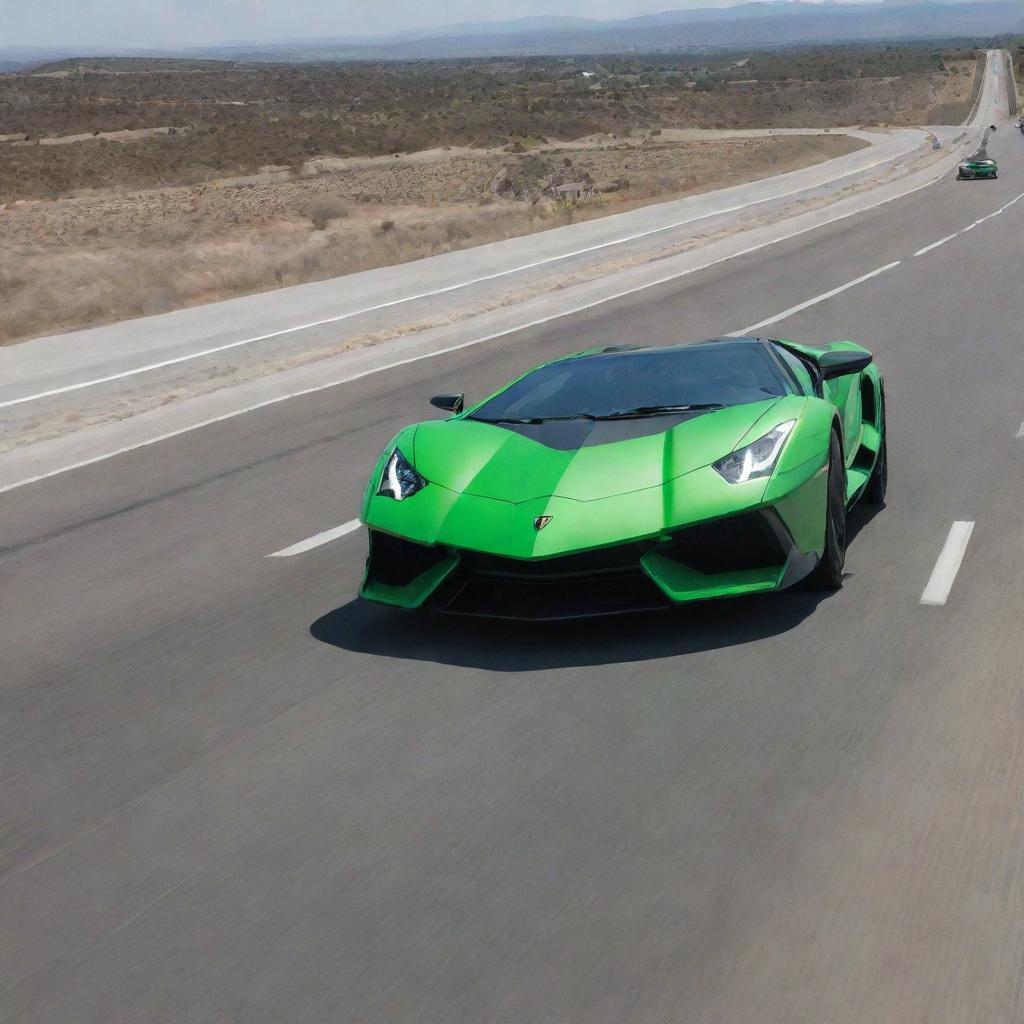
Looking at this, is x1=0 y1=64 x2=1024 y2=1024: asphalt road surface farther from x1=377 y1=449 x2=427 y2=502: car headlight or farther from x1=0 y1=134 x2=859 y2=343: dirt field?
x1=0 y1=134 x2=859 y2=343: dirt field

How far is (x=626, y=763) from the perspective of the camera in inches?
198

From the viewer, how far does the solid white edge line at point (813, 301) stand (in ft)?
60.9

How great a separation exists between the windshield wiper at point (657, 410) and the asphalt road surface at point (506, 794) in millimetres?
936

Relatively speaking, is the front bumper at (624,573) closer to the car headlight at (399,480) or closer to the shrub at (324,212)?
the car headlight at (399,480)

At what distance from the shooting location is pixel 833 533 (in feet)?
22.4

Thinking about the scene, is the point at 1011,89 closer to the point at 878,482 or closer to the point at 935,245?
the point at 935,245

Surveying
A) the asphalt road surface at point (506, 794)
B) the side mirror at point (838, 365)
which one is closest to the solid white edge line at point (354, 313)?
the asphalt road surface at point (506, 794)

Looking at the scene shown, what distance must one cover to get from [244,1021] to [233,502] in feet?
22.7

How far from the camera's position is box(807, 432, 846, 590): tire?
6777 millimetres

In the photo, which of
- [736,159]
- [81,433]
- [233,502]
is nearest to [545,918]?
[233,502]

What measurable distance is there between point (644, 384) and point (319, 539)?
7.92 feet

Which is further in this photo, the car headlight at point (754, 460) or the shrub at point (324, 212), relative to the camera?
the shrub at point (324, 212)

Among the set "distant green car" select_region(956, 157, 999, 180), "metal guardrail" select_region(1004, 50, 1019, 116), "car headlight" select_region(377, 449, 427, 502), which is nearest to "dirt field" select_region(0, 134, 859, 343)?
"distant green car" select_region(956, 157, 999, 180)

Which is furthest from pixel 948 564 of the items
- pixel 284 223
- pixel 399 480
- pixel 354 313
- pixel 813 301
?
pixel 284 223
